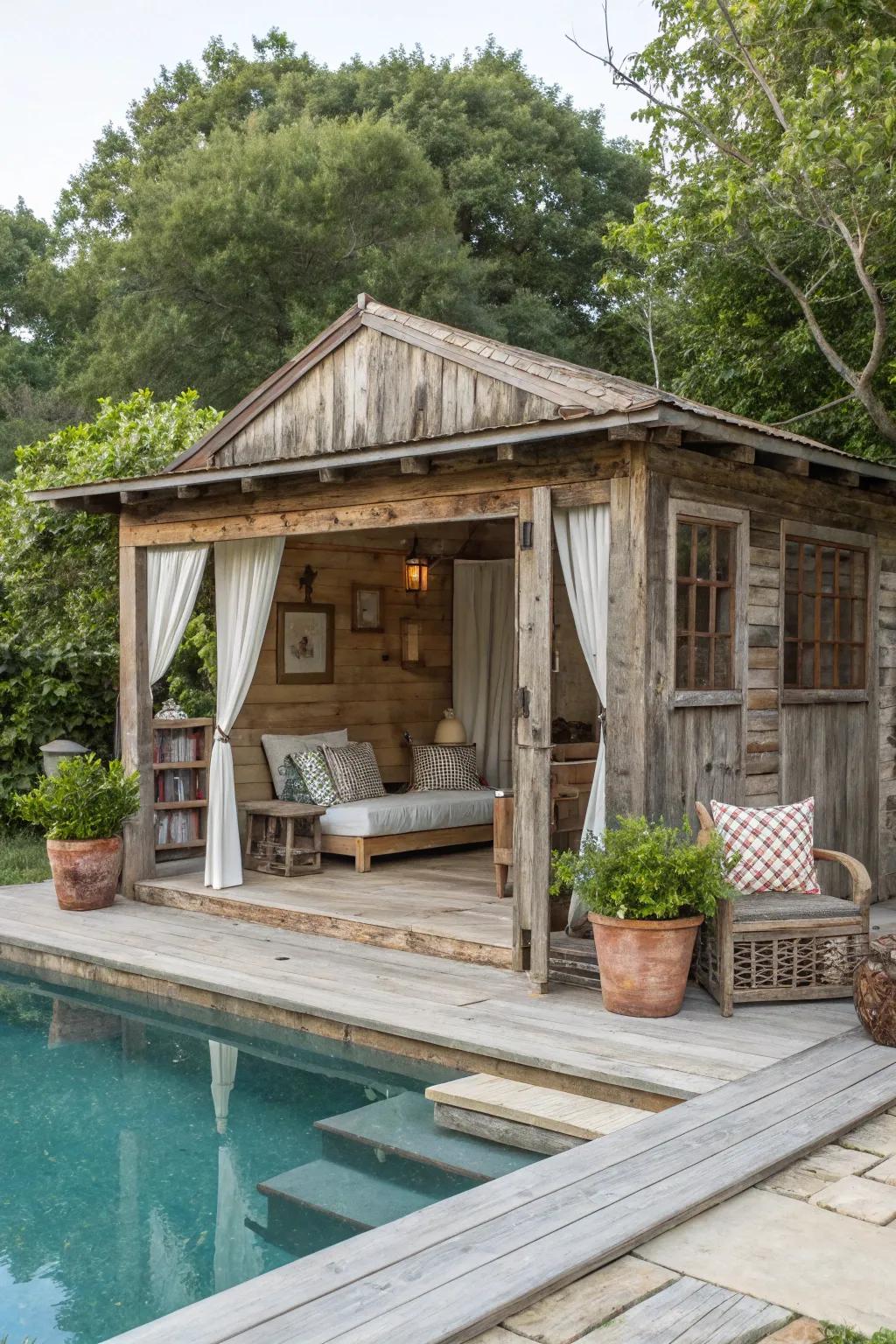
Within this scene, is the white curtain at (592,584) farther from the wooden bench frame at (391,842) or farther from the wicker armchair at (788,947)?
the wooden bench frame at (391,842)

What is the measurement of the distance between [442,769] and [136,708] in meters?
2.61

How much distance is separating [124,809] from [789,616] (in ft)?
13.0

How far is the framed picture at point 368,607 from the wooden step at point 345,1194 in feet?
18.5

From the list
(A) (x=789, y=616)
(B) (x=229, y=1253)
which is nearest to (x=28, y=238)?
(A) (x=789, y=616)

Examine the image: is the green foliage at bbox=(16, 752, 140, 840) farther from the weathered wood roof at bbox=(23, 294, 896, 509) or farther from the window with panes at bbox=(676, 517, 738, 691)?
the window with panes at bbox=(676, 517, 738, 691)

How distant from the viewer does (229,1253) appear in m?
3.82

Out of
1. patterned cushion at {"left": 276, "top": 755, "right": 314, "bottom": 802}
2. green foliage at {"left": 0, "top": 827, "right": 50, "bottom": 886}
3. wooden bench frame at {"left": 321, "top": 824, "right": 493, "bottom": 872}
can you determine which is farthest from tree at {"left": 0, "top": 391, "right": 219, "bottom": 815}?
wooden bench frame at {"left": 321, "top": 824, "right": 493, "bottom": 872}

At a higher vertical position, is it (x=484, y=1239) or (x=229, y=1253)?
(x=484, y=1239)

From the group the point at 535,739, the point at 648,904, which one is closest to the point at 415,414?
the point at 535,739

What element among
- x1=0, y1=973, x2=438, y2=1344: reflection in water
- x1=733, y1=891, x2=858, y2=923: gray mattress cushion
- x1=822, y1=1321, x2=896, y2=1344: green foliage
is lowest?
x1=0, y1=973, x2=438, y2=1344: reflection in water

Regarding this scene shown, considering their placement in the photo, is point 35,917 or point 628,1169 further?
point 35,917

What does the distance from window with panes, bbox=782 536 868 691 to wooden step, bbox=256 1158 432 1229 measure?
359cm

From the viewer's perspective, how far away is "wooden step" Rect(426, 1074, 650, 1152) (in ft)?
13.7

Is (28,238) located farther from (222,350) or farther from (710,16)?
(710,16)
